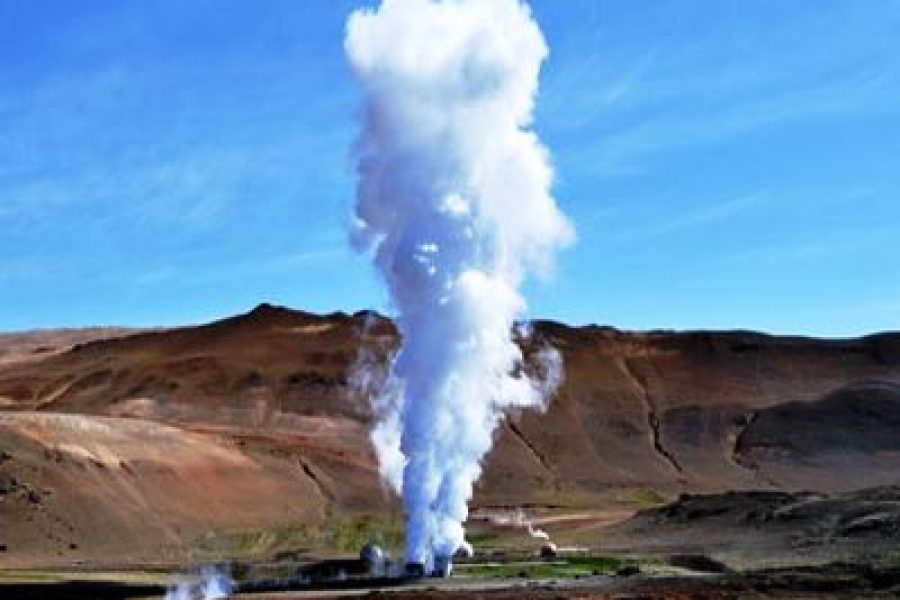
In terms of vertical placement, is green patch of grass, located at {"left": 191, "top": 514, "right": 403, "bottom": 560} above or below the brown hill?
below

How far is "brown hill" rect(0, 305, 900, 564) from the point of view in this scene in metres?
92.7

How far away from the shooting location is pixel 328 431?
133 meters

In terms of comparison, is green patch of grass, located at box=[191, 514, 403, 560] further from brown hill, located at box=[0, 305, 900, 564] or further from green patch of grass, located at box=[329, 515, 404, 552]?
brown hill, located at box=[0, 305, 900, 564]

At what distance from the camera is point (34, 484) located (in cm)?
8912

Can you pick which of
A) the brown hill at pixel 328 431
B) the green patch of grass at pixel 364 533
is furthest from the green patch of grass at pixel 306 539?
the brown hill at pixel 328 431

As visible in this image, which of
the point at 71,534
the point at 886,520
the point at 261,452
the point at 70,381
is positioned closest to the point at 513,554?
the point at 886,520

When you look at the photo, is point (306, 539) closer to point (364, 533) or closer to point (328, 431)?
point (364, 533)

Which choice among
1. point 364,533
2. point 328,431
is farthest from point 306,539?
point 328,431

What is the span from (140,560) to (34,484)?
15790 millimetres

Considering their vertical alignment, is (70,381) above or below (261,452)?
above

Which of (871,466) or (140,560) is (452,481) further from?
(871,466)

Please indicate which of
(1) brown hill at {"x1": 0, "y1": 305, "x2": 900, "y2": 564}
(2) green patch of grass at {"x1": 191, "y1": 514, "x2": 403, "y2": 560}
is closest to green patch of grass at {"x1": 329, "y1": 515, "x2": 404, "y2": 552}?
→ (2) green patch of grass at {"x1": 191, "y1": 514, "x2": 403, "y2": 560}

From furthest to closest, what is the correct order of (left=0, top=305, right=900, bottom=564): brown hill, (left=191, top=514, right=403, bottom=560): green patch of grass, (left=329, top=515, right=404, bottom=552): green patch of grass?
(left=0, top=305, right=900, bottom=564): brown hill < (left=191, top=514, right=403, bottom=560): green patch of grass < (left=329, top=515, right=404, bottom=552): green patch of grass

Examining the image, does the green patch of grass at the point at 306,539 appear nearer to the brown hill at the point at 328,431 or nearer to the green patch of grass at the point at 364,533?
the green patch of grass at the point at 364,533
